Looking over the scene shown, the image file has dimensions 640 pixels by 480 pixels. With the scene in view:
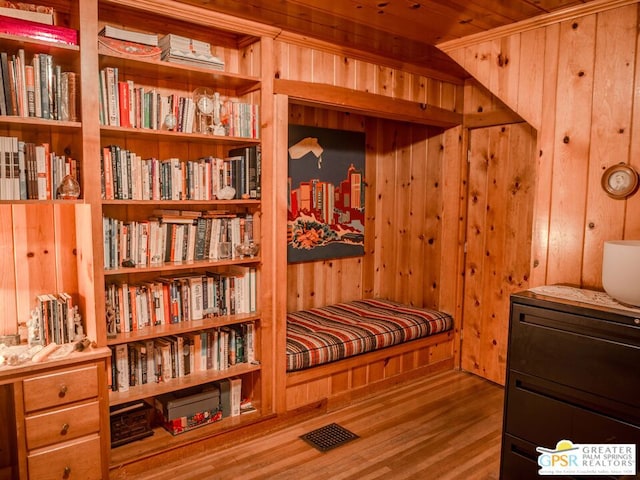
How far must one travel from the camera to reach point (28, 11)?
196 centimetres

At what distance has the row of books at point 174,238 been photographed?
90.2 inches

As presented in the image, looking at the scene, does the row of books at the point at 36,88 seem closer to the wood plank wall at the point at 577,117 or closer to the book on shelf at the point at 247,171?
the book on shelf at the point at 247,171

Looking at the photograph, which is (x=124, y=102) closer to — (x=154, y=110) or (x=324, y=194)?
(x=154, y=110)

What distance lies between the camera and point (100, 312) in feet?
7.18

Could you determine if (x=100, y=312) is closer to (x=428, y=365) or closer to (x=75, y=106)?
(x=75, y=106)

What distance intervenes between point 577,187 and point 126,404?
256 centimetres

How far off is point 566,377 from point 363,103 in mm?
1951

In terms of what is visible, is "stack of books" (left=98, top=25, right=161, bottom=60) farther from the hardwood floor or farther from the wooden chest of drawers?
the hardwood floor

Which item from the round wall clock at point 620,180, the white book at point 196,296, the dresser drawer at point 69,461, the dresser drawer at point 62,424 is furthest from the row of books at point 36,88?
the round wall clock at point 620,180

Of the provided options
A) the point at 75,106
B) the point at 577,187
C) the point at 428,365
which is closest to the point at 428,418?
the point at 428,365

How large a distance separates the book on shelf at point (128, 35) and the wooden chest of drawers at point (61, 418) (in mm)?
1435

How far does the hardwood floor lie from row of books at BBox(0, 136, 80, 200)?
1.44 metres

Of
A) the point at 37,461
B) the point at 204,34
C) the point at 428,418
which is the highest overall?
the point at 204,34

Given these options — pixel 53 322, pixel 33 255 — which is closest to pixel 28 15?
pixel 33 255
